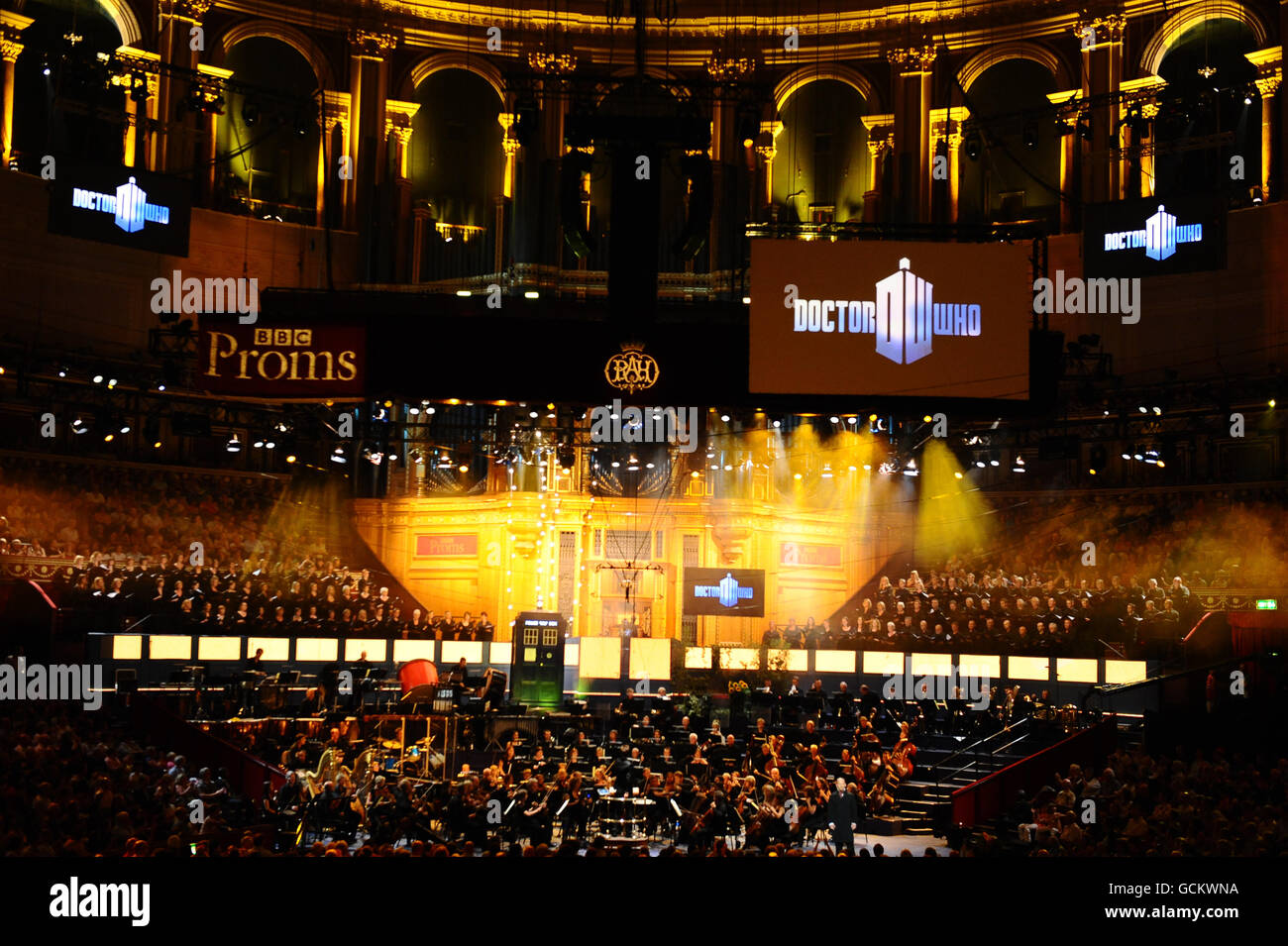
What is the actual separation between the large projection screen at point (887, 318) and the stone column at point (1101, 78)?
1216 centimetres

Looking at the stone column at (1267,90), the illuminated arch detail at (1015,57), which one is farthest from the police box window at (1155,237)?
the illuminated arch detail at (1015,57)

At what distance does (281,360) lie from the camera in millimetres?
18484

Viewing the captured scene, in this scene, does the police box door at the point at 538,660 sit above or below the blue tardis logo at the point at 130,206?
below

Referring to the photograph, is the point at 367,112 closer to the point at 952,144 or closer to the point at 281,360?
the point at 952,144

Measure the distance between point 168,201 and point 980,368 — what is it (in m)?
16.6

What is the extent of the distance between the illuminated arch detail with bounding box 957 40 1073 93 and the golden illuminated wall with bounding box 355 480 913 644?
32.6 ft

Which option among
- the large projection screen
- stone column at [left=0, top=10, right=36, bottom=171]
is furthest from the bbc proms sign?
stone column at [left=0, top=10, right=36, bottom=171]

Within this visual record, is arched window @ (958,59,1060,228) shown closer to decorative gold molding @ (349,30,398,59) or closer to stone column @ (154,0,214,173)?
decorative gold molding @ (349,30,398,59)

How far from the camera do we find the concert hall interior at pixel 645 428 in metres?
18.0

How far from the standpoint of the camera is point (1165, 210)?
2506 centimetres

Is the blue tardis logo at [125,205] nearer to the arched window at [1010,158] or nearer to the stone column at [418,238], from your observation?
the stone column at [418,238]

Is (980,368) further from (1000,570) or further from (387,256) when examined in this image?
(387,256)

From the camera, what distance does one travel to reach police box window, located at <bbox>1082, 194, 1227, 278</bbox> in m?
24.8
